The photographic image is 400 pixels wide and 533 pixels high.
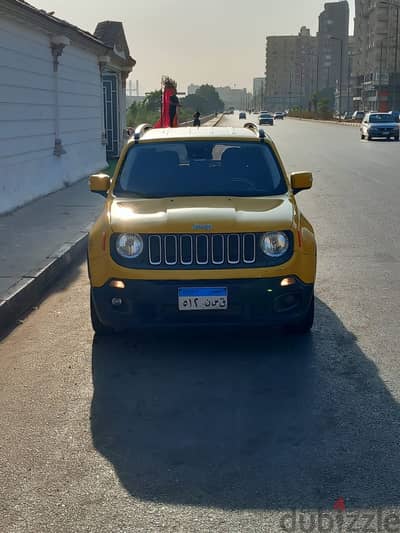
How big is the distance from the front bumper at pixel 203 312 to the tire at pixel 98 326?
0.33 meters

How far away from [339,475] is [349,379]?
60.0 inches

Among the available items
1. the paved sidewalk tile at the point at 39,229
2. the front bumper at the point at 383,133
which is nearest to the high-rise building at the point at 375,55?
the front bumper at the point at 383,133

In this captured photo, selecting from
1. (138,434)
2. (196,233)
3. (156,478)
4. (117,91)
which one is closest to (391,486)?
(156,478)

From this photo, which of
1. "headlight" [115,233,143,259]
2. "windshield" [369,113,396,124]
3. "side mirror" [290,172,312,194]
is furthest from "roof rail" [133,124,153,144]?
"windshield" [369,113,396,124]

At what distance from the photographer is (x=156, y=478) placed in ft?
13.1

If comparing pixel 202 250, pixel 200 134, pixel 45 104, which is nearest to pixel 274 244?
pixel 202 250

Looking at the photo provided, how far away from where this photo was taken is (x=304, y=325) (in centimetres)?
634

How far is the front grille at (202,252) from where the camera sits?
5828 millimetres

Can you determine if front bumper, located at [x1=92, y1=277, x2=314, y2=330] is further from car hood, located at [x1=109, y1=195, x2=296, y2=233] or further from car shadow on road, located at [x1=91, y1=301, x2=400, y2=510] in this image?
car hood, located at [x1=109, y1=195, x2=296, y2=233]

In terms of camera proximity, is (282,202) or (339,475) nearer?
(339,475)

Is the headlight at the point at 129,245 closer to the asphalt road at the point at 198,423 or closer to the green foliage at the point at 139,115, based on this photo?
the asphalt road at the point at 198,423

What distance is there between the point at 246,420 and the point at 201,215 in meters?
1.83

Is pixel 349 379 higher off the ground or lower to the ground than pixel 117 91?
lower

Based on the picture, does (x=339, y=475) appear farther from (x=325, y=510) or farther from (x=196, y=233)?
(x=196, y=233)
